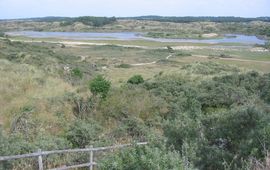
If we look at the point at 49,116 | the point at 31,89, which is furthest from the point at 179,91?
the point at 49,116

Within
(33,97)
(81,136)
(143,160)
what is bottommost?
(33,97)

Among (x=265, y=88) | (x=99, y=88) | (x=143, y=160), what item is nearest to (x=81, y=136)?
(x=99, y=88)

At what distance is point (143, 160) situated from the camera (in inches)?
214

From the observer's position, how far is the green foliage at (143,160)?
17.7 feet

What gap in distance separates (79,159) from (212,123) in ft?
10.2

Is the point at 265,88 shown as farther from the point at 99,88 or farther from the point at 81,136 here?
the point at 81,136

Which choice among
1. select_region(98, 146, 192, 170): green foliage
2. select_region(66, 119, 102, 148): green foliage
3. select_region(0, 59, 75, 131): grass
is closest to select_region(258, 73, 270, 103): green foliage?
select_region(0, 59, 75, 131): grass

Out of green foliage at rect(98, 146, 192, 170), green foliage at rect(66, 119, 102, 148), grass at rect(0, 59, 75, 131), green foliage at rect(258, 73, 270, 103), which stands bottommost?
green foliage at rect(258, 73, 270, 103)

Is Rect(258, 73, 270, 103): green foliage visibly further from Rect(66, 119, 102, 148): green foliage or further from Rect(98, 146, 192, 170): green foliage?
Rect(98, 146, 192, 170): green foliage

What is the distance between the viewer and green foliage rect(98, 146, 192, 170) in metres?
5.41

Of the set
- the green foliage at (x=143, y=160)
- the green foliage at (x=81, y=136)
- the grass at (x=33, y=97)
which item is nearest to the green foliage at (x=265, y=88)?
the grass at (x=33, y=97)

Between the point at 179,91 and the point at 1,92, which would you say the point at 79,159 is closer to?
the point at 1,92

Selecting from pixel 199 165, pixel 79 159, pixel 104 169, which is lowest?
pixel 79 159

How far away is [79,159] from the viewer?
390 inches
